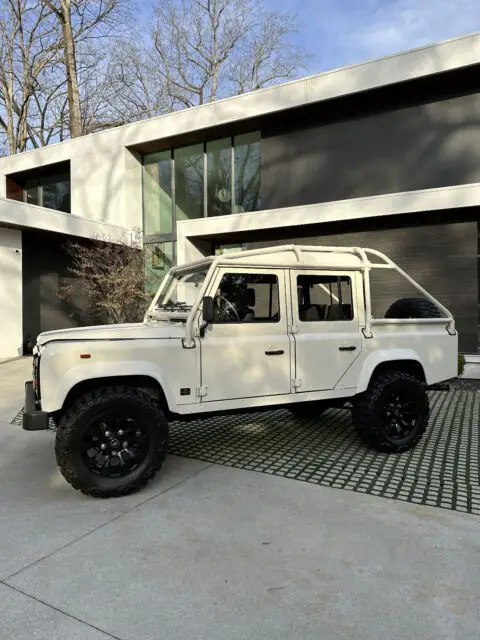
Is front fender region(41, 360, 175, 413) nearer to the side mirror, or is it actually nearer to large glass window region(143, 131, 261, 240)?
the side mirror

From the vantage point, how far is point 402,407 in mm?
4785

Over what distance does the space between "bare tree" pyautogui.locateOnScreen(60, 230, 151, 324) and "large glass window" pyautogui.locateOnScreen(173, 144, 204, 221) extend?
2.01m

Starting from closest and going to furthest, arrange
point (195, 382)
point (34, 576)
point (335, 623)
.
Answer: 1. point (335, 623)
2. point (34, 576)
3. point (195, 382)

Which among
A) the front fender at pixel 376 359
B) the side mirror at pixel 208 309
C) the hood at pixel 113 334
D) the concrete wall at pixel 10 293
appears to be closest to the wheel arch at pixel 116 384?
the hood at pixel 113 334

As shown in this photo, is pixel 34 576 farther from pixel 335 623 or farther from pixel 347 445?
pixel 347 445

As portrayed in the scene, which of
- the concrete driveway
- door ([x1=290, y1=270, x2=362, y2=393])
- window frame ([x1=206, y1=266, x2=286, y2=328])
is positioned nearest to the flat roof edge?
door ([x1=290, y1=270, x2=362, y2=393])

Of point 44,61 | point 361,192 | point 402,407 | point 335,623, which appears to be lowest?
point 335,623

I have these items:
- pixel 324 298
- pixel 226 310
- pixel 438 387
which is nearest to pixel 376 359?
pixel 324 298

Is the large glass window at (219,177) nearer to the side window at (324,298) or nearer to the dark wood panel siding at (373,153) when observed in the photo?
the dark wood panel siding at (373,153)

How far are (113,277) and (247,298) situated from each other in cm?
829

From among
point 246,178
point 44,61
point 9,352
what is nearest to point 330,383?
point 246,178

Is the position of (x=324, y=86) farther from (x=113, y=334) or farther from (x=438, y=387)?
(x=113, y=334)

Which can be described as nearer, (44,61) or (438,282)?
(438,282)

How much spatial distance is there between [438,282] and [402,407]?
6.05 m
